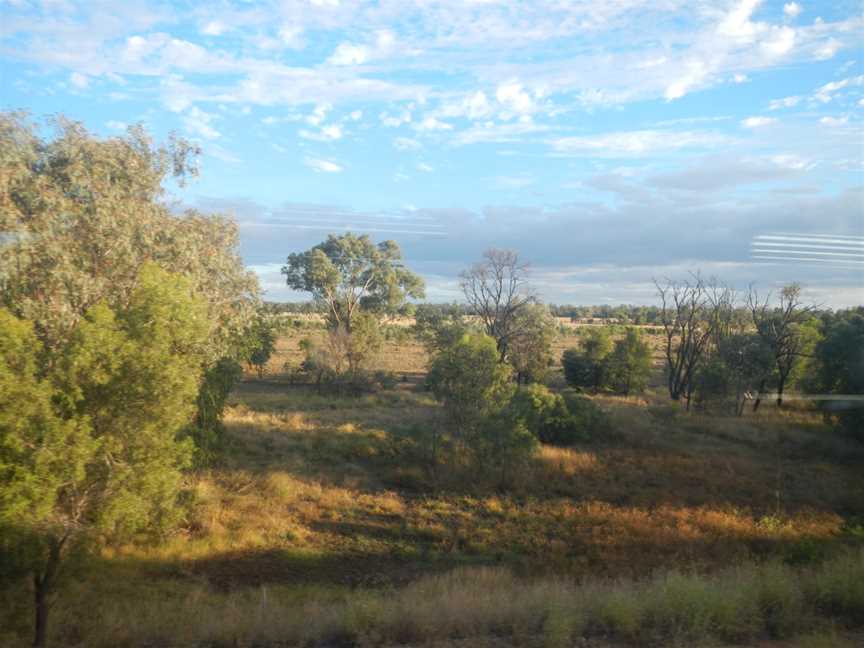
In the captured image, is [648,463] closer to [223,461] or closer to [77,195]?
[223,461]

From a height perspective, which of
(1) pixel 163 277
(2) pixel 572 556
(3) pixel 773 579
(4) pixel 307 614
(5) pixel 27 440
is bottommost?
(2) pixel 572 556

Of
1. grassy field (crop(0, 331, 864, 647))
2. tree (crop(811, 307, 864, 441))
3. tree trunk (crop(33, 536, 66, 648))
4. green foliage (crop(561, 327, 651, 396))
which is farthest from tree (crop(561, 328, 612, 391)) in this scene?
tree trunk (crop(33, 536, 66, 648))

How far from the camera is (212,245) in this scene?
44.0 ft

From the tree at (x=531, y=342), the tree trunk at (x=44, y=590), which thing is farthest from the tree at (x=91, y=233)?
the tree at (x=531, y=342)

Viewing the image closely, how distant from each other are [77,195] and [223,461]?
10.6 meters

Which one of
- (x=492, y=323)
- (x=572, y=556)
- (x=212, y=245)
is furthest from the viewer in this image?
(x=492, y=323)

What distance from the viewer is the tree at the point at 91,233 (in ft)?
31.3

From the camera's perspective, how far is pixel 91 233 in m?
Result: 10.5

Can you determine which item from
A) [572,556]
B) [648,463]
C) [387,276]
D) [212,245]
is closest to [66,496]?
[212,245]

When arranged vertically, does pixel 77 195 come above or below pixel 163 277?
above

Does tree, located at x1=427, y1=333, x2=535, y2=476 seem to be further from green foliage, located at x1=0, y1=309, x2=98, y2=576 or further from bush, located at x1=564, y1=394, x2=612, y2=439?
green foliage, located at x1=0, y1=309, x2=98, y2=576

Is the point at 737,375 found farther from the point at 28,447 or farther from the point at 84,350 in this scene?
the point at 28,447

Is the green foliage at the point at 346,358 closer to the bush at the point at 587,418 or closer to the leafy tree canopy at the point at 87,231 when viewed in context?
the bush at the point at 587,418

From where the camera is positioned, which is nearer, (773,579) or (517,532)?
(773,579)
